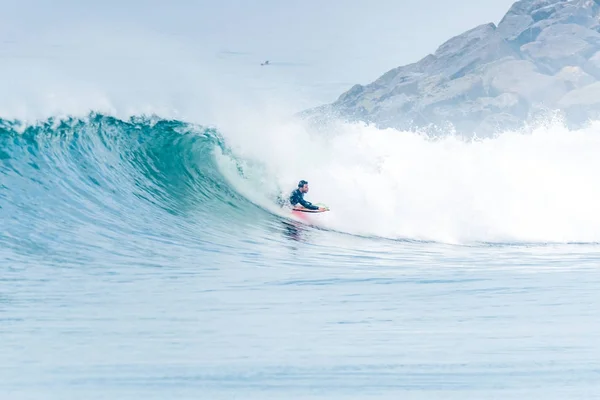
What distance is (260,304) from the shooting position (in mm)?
8430

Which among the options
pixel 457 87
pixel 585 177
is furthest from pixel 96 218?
pixel 457 87

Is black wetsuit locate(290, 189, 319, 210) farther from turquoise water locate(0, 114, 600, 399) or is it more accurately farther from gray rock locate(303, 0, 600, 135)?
gray rock locate(303, 0, 600, 135)

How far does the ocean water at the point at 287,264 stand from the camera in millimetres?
6402

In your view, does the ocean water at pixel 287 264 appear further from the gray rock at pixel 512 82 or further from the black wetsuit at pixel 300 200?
the gray rock at pixel 512 82

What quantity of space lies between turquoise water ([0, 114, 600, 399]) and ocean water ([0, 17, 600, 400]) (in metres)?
0.03

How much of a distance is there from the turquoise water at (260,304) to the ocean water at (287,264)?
0.08 feet

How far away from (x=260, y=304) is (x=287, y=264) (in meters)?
2.68

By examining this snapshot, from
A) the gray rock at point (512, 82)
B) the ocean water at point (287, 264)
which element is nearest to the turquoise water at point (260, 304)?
the ocean water at point (287, 264)

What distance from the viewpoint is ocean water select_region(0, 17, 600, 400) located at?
6402 millimetres

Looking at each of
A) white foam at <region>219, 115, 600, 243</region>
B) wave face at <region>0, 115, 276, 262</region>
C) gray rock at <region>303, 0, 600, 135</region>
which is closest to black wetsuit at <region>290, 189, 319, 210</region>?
white foam at <region>219, 115, 600, 243</region>

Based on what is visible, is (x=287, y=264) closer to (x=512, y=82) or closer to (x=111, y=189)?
(x=111, y=189)

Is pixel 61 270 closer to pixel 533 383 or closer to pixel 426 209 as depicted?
pixel 533 383

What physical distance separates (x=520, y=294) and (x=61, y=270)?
470 centimetres

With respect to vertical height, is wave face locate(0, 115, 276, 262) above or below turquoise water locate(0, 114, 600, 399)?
above
